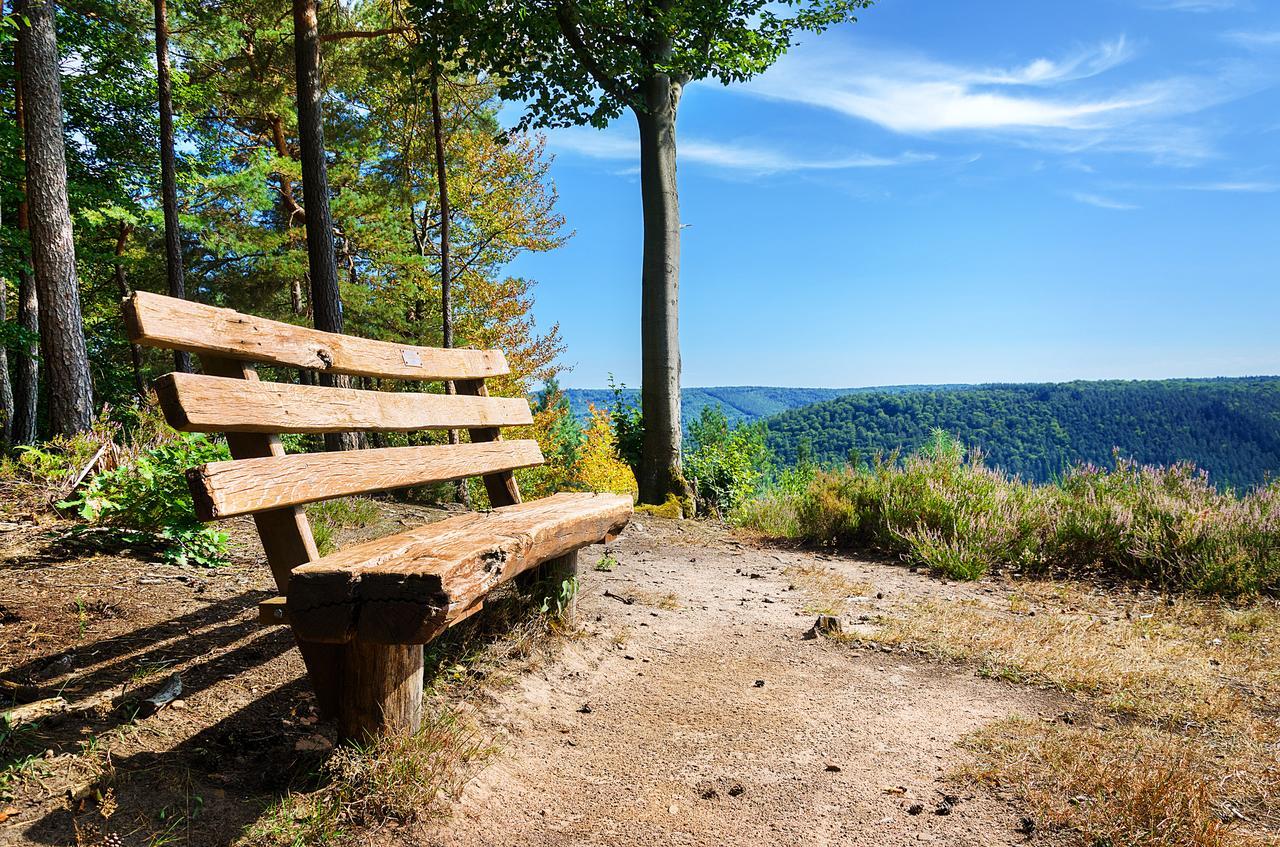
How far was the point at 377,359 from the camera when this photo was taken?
369cm

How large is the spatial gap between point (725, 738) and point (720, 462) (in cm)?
764

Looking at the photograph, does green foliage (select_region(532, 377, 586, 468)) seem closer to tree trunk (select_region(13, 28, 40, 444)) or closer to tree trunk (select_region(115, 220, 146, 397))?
tree trunk (select_region(115, 220, 146, 397))

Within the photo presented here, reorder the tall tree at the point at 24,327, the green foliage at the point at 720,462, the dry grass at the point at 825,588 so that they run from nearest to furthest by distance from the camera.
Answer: the dry grass at the point at 825,588
the green foliage at the point at 720,462
the tall tree at the point at 24,327

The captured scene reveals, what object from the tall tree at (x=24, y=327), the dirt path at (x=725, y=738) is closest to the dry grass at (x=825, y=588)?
the dirt path at (x=725, y=738)

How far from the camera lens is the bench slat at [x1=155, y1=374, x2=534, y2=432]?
2434 millimetres

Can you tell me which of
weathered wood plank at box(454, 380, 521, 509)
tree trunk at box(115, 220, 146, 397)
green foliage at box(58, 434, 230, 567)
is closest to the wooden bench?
weathered wood plank at box(454, 380, 521, 509)

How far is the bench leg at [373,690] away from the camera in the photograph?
7.88 ft

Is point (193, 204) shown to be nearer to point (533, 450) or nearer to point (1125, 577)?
point (533, 450)

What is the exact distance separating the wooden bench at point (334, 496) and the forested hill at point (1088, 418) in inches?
2825

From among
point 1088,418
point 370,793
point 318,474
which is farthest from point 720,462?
point 1088,418

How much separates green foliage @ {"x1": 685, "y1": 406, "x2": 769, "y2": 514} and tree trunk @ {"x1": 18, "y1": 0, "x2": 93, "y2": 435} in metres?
7.90

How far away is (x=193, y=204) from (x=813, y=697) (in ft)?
59.4

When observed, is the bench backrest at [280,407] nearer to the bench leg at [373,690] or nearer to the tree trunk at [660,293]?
the bench leg at [373,690]

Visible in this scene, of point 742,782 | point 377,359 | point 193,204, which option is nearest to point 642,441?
point 377,359
